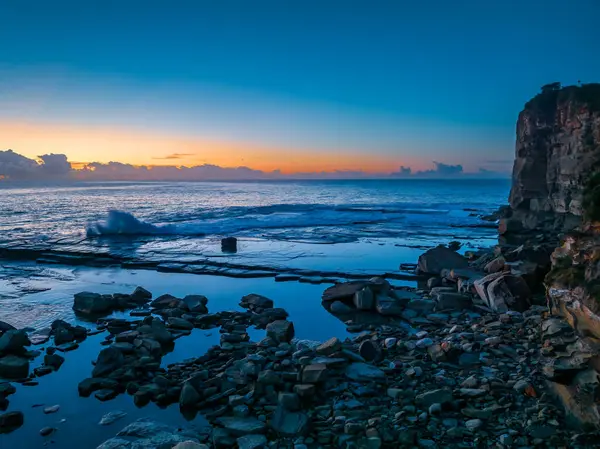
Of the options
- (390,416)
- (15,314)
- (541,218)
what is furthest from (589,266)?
(541,218)

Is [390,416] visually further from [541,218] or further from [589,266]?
[541,218]

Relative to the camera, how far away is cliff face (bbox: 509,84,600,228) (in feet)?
91.6

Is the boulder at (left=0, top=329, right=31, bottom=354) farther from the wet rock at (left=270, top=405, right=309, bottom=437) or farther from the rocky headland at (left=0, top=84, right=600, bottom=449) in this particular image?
the wet rock at (left=270, top=405, right=309, bottom=437)

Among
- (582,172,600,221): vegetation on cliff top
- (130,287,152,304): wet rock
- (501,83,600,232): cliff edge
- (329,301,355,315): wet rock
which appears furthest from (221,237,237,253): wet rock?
(501,83,600,232): cliff edge

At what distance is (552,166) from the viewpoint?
3269cm

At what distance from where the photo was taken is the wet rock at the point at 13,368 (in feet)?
24.8

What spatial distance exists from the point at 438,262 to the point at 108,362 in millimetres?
12269

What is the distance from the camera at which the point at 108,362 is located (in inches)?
300

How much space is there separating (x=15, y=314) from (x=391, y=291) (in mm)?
10456

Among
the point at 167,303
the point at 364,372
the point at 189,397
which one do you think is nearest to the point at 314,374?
the point at 364,372

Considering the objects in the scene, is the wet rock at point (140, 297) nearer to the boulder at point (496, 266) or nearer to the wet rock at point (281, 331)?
the wet rock at point (281, 331)

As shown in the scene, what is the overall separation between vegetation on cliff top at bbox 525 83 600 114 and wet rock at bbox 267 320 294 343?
92.3ft

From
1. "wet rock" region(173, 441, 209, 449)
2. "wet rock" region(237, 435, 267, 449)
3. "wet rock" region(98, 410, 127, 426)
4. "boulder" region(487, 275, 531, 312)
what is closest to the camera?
"wet rock" region(173, 441, 209, 449)

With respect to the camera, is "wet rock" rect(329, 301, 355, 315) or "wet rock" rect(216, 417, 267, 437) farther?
"wet rock" rect(329, 301, 355, 315)
